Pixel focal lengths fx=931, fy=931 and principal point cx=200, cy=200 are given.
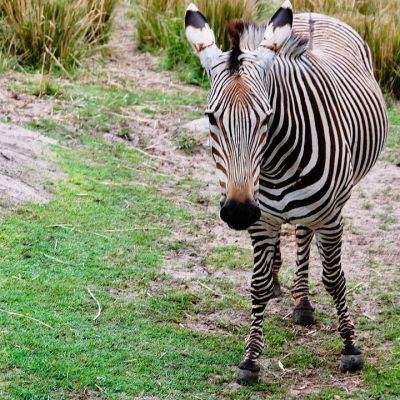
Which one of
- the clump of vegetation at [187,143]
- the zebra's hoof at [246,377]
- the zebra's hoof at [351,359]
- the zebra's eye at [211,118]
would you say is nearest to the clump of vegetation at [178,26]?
the clump of vegetation at [187,143]

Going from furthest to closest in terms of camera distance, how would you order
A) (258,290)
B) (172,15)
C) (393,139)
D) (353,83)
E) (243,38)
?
1. (172,15)
2. (393,139)
3. (353,83)
4. (258,290)
5. (243,38)

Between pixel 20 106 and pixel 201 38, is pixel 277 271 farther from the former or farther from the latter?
pixel 20 106

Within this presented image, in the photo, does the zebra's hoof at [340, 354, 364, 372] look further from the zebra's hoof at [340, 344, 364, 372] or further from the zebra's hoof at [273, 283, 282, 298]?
the zebra's hoof at [273, 283, 282, 298]

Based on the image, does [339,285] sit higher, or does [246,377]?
[339,285]

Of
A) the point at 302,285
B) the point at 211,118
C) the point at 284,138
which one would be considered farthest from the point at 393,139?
the point at 211,118

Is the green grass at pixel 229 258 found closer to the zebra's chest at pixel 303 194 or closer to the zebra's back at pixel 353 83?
the zebra's back at pixel 353 83

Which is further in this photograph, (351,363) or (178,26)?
(178,26)

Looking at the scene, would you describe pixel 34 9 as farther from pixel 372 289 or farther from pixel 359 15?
pixel 372 289

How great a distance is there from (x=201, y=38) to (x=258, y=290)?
1.61 meters

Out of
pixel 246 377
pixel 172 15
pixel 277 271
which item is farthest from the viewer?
pixel 172 15

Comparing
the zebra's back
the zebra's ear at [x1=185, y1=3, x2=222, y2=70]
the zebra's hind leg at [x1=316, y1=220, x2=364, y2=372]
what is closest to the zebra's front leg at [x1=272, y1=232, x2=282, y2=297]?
the zebra's back

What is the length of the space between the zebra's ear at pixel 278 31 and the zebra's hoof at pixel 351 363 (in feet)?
6.51

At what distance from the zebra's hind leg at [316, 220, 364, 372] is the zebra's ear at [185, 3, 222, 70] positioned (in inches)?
51.4

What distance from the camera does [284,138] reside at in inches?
195
